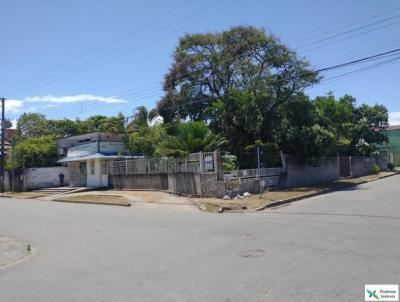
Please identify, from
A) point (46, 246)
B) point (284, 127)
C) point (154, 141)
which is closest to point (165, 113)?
point (154, 141)

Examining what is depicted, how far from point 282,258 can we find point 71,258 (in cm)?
456

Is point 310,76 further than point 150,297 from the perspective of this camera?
Yes

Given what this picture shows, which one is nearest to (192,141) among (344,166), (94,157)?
(94,157)

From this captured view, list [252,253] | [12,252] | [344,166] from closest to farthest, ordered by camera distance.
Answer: [252,253]
[12,252]
[344,166]

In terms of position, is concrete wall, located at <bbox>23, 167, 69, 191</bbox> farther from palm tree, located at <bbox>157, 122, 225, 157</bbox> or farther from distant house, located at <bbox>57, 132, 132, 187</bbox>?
palm tree, located at <bbox>157, 122, 225, 157</bbox>

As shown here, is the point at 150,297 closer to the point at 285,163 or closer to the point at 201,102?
the point at 285,163

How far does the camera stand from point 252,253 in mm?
9055

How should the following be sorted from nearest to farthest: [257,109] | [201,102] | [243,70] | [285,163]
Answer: [285,163] < [257,109] < [243,70] < [201,102]

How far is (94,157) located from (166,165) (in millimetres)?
9071

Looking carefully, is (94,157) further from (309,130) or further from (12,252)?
(12,252)

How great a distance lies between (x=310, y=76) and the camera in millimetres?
29266

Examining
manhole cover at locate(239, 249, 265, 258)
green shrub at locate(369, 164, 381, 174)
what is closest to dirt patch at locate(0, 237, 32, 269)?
manhole cover at locate(239, 249, 265, 258)

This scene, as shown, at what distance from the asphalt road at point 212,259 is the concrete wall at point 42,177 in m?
26.4

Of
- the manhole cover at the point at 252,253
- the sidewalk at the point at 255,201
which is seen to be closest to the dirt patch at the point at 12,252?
the manhole cover at the point at 252,253
